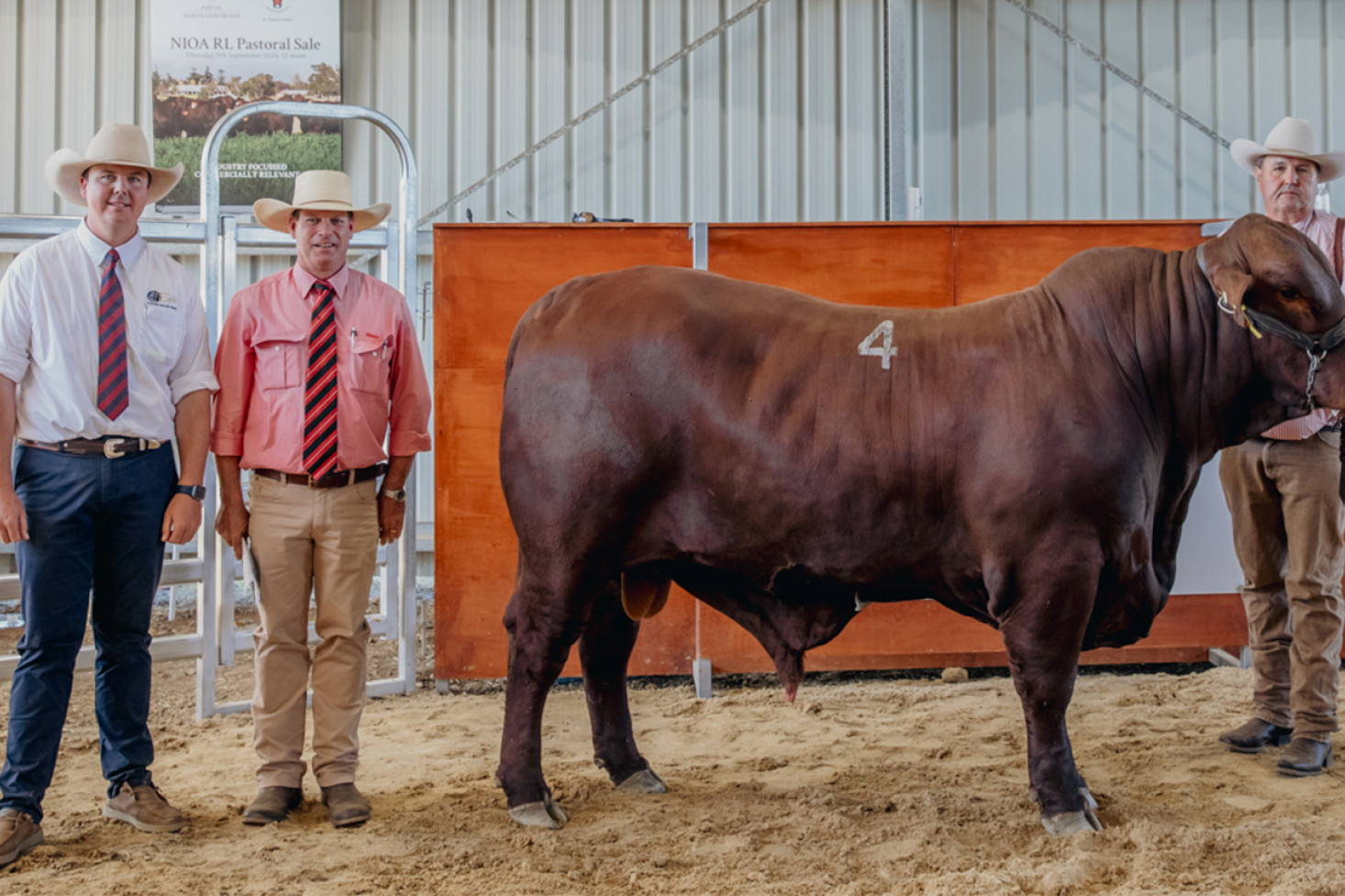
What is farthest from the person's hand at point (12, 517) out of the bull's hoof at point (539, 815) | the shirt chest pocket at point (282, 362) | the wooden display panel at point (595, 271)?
the wooden display panel at point (595, 271)

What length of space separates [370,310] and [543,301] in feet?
1.83

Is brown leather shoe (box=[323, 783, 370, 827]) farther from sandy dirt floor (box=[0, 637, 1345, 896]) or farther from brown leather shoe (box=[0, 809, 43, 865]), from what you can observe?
brown leather shoe (box=[0, 809, 43, 865])

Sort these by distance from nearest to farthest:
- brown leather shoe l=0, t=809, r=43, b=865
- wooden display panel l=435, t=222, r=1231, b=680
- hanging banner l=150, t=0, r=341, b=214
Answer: brown leather shoe l=0, t=809, r=43, b=865
wooden display panel l=435, t=222, r=1231, b=680
hanging banner l=150, t=0, r=341, b=214

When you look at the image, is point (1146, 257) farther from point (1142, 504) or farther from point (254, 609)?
point (254, 609)

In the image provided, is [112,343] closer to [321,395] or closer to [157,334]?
[157,334]

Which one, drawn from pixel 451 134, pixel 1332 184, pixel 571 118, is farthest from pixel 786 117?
pixel 1332 184

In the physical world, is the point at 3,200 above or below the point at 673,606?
above

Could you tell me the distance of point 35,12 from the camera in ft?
25.8

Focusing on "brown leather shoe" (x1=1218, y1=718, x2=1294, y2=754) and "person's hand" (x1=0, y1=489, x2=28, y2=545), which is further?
"brown leather shoe" (x1=1218, y1=718, x2=1294, y2=754)

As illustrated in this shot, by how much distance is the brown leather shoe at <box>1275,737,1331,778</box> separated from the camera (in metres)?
3.72

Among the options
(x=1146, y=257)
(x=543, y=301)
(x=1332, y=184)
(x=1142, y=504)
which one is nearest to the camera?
(x=1142, y=504)

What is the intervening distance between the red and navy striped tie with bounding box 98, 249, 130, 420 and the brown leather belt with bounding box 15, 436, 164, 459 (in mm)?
71

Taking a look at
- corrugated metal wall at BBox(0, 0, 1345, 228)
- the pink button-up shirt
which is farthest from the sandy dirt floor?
corrugated metal wall at BBox(0, 0, 1345, 228)

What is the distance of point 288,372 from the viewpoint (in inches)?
135
